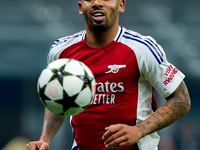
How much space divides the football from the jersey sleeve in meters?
0.62

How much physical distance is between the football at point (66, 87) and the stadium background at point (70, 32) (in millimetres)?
12354

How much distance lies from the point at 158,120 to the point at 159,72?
441 millimetres

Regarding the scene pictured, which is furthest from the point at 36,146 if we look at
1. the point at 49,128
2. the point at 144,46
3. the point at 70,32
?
the point at 70,32

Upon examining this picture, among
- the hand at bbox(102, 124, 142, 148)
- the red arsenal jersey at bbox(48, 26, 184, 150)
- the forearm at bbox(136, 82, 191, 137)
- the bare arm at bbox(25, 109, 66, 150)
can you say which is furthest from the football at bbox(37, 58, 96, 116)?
the bare arm at bbox(25, 109, 66, 150)

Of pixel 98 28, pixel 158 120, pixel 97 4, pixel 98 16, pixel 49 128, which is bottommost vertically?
pixel 49 128

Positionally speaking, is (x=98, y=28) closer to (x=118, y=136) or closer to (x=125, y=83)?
(x=125, y=83)

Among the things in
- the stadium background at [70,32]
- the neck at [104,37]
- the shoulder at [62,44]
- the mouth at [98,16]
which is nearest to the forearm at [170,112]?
the neck at [104,37]

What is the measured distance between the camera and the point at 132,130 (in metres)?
3.65

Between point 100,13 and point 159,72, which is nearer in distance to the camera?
point 159,72

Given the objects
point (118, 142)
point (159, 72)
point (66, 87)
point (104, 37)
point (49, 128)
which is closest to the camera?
Result: point (118, 142)

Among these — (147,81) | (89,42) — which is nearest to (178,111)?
(147,81)

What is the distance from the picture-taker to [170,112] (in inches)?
158

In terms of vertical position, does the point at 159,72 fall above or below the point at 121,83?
above

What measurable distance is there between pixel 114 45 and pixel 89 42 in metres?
0.28
